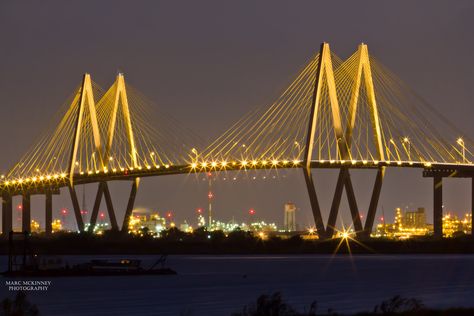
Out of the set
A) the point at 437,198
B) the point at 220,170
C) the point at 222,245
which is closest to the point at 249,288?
the point at 220,170

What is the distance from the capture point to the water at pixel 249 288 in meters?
42.6

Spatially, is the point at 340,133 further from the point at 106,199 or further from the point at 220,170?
the point at 106,199

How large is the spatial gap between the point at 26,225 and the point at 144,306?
5829cm

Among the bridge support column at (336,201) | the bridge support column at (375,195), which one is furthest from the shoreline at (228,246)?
the bridge support column at (336,201)

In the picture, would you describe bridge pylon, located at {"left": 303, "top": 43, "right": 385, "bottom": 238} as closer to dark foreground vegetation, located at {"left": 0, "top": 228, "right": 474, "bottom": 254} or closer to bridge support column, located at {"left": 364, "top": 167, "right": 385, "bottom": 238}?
bridge support column, located at {"left": 364, "top": 167, "right": 385, "bottom": 238}

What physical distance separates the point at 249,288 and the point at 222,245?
40.8 metres

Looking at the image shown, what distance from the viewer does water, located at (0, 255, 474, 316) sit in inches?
1676

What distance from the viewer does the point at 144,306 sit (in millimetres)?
42594

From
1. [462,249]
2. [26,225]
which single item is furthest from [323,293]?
[26,225]

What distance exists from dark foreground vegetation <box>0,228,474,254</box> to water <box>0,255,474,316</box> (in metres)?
15.2

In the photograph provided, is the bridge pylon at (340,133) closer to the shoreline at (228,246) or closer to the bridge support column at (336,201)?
the bridge support column at (336,201)

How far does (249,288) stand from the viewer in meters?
51.3

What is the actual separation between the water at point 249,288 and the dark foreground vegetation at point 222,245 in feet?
49.7

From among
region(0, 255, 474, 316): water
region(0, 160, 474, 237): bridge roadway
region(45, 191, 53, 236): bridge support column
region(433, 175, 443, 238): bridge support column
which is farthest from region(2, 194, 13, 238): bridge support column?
region(0, 255, 474, 316): water
